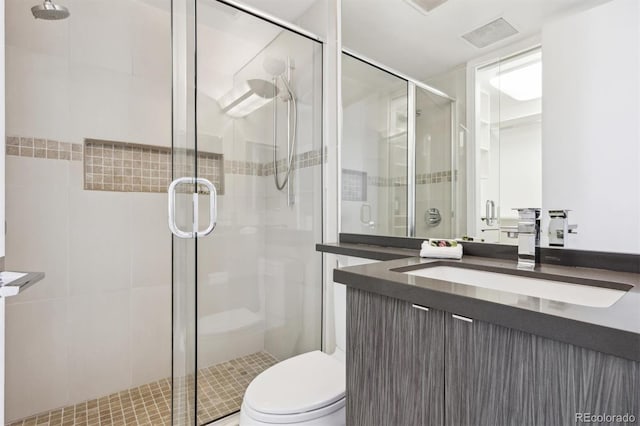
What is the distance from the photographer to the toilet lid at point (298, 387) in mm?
1034

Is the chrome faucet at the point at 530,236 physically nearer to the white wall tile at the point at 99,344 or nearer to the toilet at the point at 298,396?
the toilet at the point at 298,396

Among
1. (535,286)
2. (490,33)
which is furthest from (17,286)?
(490,33)

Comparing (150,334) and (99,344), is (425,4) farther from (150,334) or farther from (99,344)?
(99,344)

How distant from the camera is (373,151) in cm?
180

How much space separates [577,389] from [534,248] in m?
0.61

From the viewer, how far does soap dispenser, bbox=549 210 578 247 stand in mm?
992

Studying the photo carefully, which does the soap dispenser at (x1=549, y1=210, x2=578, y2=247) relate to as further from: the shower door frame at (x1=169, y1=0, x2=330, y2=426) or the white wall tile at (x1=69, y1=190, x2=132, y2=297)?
the white wall tile at (x1=69, y1=190, x2=132, y2=297)

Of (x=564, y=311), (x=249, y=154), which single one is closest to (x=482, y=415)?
(x=564, y=311)

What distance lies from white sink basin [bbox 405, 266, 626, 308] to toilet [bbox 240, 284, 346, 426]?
0.53 m

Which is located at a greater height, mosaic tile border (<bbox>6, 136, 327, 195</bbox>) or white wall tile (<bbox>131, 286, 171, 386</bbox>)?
mosaic tile border (<bbox>6, 136, 327, 195</bbox>)

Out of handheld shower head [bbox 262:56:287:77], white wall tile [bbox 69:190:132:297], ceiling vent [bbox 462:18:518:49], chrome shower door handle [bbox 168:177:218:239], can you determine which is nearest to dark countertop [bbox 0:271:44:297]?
chrome shower door handle [bbox 168:177:218:239]

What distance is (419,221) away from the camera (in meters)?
1.48

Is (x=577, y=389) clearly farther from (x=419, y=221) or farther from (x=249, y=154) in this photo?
(x=249, y=154)

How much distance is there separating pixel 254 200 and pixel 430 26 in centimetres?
127
